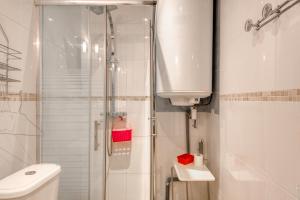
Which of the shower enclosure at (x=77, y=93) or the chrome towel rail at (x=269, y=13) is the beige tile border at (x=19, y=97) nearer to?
the shower enclosure at (x=77, y=93)

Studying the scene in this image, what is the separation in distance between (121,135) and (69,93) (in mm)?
572

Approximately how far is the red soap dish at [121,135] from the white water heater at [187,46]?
58 centimetres

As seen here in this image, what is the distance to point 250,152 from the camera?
943 mm

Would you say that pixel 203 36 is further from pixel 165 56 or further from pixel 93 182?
pixel 93 182

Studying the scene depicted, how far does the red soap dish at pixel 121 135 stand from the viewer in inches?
67.5

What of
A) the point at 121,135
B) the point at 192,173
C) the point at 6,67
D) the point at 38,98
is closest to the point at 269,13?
the point at 192,173

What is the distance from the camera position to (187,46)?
1362mm

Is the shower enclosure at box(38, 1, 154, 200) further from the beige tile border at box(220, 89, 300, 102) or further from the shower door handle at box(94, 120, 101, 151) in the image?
the beige tile border at box(220, 89, 300, 102)

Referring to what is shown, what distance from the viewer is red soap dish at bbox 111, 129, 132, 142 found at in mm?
1715

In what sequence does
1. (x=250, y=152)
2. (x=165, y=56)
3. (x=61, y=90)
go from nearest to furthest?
1. (x=250, y=152)
2. (x=165, y=56)
3. (x=61, y=90)

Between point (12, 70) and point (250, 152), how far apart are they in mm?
1552

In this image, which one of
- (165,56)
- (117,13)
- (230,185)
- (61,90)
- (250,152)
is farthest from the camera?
(117,13)

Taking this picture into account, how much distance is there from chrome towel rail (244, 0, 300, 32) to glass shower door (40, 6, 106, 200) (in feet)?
3.87

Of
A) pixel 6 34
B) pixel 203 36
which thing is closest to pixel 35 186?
pixel 6 34
